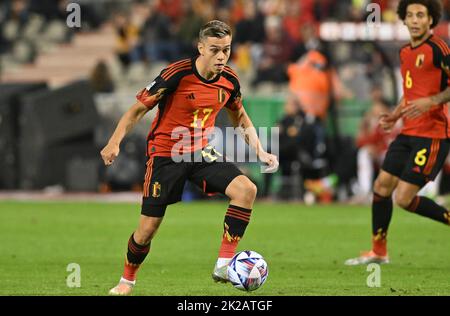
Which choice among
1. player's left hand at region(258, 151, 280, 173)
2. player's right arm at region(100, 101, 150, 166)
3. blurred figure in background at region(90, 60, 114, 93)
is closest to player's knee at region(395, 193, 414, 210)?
player's left hand at region(258, 151, 280, 173)

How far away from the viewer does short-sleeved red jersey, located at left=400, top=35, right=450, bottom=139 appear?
1180 centimetres

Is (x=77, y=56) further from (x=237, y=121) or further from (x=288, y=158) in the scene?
(x=237, y=121)

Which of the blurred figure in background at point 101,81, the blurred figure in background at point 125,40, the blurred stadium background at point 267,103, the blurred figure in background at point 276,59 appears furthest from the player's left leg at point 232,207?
the blurred figure in background at point 125,40

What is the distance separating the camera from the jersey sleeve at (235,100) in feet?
32.9

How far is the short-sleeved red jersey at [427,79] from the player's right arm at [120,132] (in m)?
3.41

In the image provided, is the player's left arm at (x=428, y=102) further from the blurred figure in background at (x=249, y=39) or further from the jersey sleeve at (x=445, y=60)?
the blurred figure in background at (x=249, y=39)

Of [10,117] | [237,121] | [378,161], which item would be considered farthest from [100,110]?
[237,121]

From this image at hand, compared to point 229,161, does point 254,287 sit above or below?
below

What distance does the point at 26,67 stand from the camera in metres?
31.1

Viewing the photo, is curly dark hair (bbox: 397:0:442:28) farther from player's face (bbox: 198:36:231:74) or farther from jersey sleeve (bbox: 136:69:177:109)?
jersey sleeve (bbox: 136:69:177:109)

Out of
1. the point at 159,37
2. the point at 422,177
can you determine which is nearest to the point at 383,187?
the point at 422,177

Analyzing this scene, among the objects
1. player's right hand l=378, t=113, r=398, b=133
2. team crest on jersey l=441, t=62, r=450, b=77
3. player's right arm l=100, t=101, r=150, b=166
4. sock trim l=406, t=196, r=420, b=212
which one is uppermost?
Answer: team crest on jersey l=441, t=62, r=450, b=77

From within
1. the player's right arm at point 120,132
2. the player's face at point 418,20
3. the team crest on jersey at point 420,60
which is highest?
the player's face at point 418,20

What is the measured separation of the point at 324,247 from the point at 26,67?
18485 millimetres
